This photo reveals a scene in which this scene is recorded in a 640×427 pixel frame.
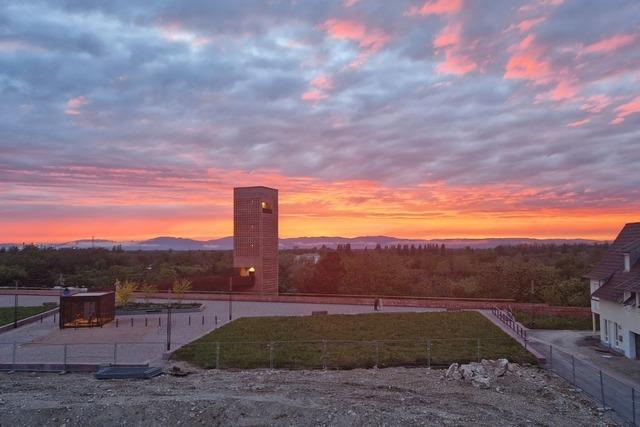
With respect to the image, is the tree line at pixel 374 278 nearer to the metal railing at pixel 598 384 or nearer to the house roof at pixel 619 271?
the house roof at pixel 619 271

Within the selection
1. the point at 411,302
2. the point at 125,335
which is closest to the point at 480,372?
the point at 125,335

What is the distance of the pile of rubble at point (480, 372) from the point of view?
63.6ft

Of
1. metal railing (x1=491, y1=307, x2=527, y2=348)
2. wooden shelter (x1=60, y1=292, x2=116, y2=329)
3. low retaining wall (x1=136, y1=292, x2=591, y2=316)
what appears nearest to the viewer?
metal railing (x1=491, y1=307, x2=527, y2=348)

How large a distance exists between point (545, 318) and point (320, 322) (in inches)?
629

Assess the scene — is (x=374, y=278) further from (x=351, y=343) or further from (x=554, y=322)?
(x=351, y=343)

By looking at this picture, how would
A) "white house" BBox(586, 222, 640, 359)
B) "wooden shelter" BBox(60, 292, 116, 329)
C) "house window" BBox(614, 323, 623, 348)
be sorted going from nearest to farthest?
1. "white house" BBox(586, 222, 640, 359)
2. "house window" BBox(614, 323, 623, 348)
3. "wooden shelter" BBox(60, 292, 116, 329)

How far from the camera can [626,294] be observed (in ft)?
81.6

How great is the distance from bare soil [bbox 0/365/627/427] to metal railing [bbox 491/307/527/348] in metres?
7.19

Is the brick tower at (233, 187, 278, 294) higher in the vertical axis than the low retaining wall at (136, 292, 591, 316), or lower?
higher

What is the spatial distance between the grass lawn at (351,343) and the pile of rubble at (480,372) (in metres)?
1.82

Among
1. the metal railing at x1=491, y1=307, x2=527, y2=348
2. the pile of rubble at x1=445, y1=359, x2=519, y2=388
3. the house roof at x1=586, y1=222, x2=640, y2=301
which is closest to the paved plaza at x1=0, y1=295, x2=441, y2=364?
the metal railing at x1=491, y1=307, x2=527, y2=348

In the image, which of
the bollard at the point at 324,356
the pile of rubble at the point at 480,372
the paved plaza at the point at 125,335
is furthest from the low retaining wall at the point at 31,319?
the pile of rubble at the point at 480,372

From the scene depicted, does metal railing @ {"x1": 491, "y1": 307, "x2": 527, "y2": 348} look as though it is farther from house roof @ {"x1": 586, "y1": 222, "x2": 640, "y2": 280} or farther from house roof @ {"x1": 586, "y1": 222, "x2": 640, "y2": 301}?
house roof @ {"x1": 586, "y1": 222, "x2": 640, "y2": 280}

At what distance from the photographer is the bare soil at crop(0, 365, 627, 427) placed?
1574 cm
